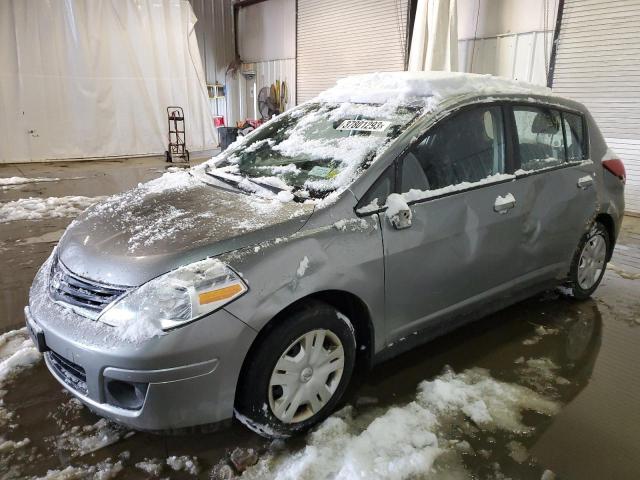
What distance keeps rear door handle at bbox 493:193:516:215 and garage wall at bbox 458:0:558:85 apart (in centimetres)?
560

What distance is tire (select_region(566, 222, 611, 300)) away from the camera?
3.51 m

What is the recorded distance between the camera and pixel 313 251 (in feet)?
6.77

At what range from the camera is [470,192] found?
2645 millimetres

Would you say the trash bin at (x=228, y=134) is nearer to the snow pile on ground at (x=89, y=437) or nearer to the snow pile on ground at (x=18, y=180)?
the snow pile on ground at (x=18, y=180)

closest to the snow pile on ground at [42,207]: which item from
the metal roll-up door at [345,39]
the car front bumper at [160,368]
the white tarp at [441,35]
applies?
the car front bumper at [160,368]

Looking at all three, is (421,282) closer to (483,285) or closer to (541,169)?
(483,285)

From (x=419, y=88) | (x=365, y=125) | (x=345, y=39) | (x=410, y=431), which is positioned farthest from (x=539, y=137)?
(x=345, y=39)

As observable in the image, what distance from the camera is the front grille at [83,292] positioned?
190 cm

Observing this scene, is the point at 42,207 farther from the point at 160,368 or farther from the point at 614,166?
the point at 614,166

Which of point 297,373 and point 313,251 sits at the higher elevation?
point 313,251

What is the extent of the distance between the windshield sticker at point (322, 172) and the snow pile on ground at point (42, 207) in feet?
14.8

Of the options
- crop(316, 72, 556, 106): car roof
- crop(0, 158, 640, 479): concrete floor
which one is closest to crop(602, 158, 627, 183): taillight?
crop(316, 72, 556, 106): car roof

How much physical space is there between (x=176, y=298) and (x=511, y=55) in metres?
7.70

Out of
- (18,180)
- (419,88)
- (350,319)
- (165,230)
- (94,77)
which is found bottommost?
(18,180)
